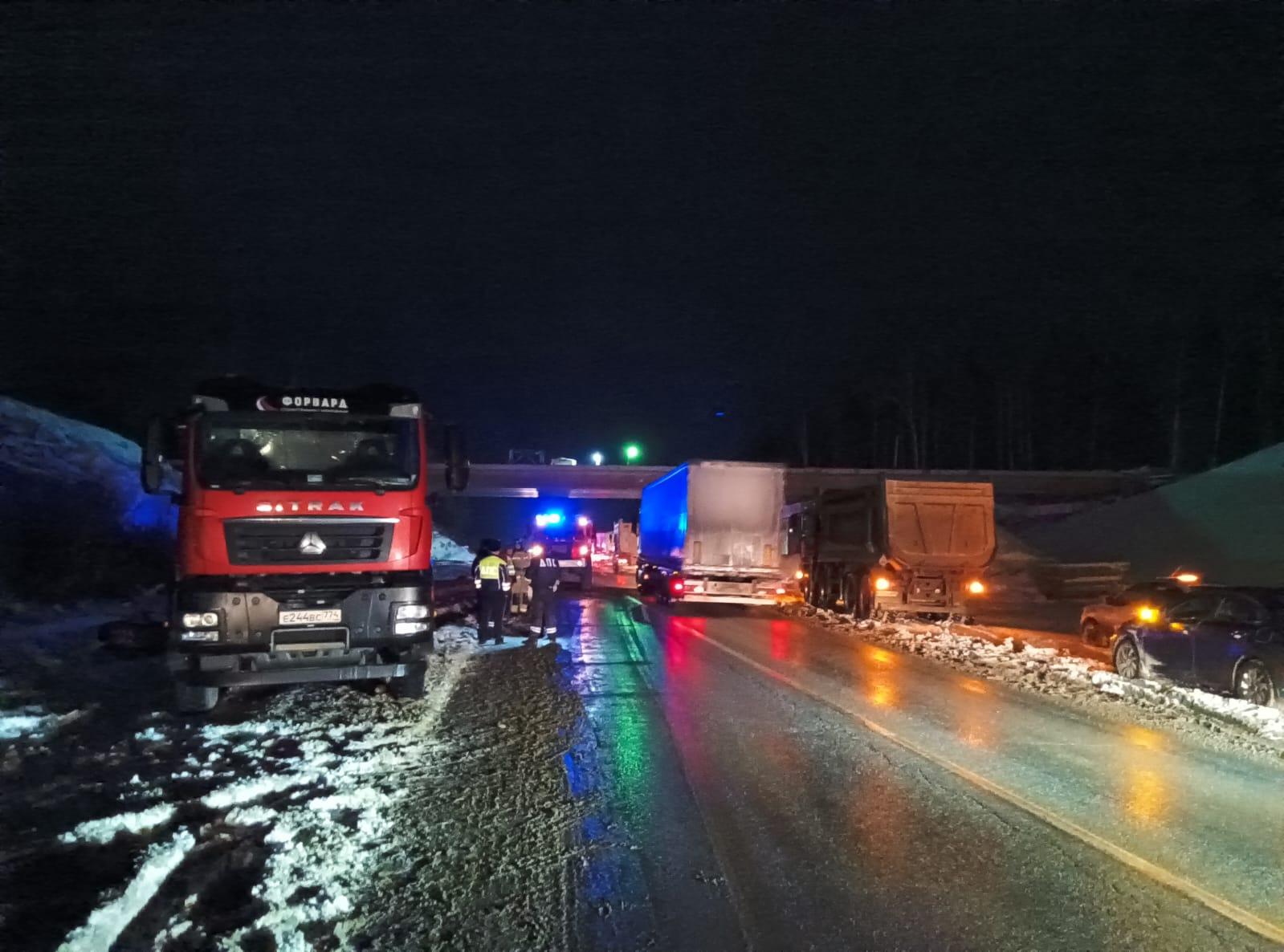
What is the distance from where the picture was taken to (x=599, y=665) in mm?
13727

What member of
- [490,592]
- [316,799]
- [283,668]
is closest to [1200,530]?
[490,592]

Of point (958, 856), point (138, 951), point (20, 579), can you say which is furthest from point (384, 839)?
point (20, 579)

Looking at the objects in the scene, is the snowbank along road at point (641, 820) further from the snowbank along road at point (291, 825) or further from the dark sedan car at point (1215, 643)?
the dark sedan car at point (1215, 643)

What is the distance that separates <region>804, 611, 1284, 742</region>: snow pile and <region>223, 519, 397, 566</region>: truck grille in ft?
26.8

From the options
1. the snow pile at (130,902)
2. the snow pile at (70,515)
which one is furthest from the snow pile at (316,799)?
the snow pile at (70,515)

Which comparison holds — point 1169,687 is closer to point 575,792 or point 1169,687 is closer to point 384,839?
point 575,792

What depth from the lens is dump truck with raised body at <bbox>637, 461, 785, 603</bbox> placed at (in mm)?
23797

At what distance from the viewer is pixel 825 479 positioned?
6406cm

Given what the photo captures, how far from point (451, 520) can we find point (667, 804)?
83.2m

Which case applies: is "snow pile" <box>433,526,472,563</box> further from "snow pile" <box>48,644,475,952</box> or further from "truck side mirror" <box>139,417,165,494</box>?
"snow pile" <box>48,644,475,952</box>

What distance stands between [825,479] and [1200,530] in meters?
28.5

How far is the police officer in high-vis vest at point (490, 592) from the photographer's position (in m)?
16.2

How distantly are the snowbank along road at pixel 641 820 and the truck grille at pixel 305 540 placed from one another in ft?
5.34

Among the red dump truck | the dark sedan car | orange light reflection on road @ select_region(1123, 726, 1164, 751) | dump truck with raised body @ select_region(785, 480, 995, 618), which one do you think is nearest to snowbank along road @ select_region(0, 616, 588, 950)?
the red dump truck
